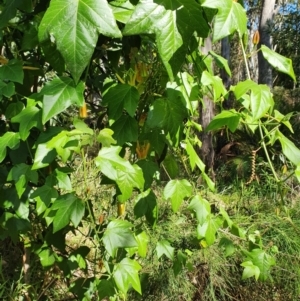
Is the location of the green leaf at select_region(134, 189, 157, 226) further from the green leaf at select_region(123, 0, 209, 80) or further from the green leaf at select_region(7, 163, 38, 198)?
the green leaf at select_region(123, 0, 209, 80)

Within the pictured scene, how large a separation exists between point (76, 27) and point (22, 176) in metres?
0.45

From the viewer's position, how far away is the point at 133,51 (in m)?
1.06

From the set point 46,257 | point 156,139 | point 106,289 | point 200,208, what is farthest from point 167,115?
point 46,257

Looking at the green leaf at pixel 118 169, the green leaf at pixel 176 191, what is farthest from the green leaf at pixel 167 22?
the green leaf at pixel 176 191

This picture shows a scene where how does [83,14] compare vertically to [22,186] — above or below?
above

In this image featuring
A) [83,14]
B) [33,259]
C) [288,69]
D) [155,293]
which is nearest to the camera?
[83,14]

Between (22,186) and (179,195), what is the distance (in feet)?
1.29

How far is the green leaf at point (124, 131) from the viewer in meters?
1.00

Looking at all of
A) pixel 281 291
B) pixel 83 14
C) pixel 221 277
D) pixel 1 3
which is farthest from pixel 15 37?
pixel 281 291

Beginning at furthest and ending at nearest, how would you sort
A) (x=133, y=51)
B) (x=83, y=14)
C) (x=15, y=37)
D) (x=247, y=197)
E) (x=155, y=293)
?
1. (x=247, y=197)
2. (x=155, y=293)
3. (x=15, y=37)
4. (x=133, y=51)
5. (x=83, y=14)

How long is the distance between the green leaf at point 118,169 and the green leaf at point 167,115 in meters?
0.12

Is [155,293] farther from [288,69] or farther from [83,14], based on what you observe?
[83,14]

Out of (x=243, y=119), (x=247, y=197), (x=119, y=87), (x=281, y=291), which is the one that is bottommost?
(x=247, y=197)

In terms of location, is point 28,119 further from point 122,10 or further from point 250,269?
point 250,269
